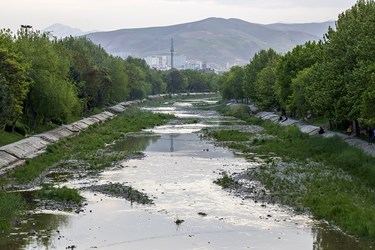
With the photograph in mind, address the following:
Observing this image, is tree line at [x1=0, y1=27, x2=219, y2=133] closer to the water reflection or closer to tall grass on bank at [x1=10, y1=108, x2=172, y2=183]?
tall grass on bank at [x1=10, y1=108, x2=172, y2=183]

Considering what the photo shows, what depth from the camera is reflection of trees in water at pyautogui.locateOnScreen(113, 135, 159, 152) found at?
7256 cm

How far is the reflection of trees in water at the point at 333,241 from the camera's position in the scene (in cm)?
2970

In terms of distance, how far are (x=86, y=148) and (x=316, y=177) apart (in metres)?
33.2

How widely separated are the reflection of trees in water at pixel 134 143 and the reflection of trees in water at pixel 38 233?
35.4 meters

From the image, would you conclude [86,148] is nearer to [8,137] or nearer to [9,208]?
[8,137]

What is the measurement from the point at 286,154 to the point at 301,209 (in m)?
27.9

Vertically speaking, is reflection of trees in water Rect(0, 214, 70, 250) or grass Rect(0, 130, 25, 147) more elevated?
grass Rect(0, 130, 25, 147)

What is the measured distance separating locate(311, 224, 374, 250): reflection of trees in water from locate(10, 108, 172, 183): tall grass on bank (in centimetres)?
2595

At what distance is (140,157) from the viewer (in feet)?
208

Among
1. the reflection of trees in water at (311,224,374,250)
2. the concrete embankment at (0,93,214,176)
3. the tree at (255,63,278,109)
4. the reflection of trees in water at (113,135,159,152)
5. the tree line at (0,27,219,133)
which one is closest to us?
the reflection of trees in water at (311,224,374,250)

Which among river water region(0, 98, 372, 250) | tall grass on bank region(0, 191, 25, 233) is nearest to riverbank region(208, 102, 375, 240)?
river water region(0, 98, 372, 250)

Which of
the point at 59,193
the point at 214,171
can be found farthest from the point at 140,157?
the point at 59,193

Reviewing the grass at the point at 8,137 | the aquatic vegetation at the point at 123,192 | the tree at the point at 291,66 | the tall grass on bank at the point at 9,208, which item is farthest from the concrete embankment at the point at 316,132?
the grass at the point at 8,137

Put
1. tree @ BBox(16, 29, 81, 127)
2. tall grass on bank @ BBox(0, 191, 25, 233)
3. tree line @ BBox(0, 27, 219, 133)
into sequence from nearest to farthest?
tall grass on bank @ BBox(0, 191, 25, 233)
tree line @ BBox(0, 27, 219, 133)
tree @ BBox(16, 29, 81, 127)
